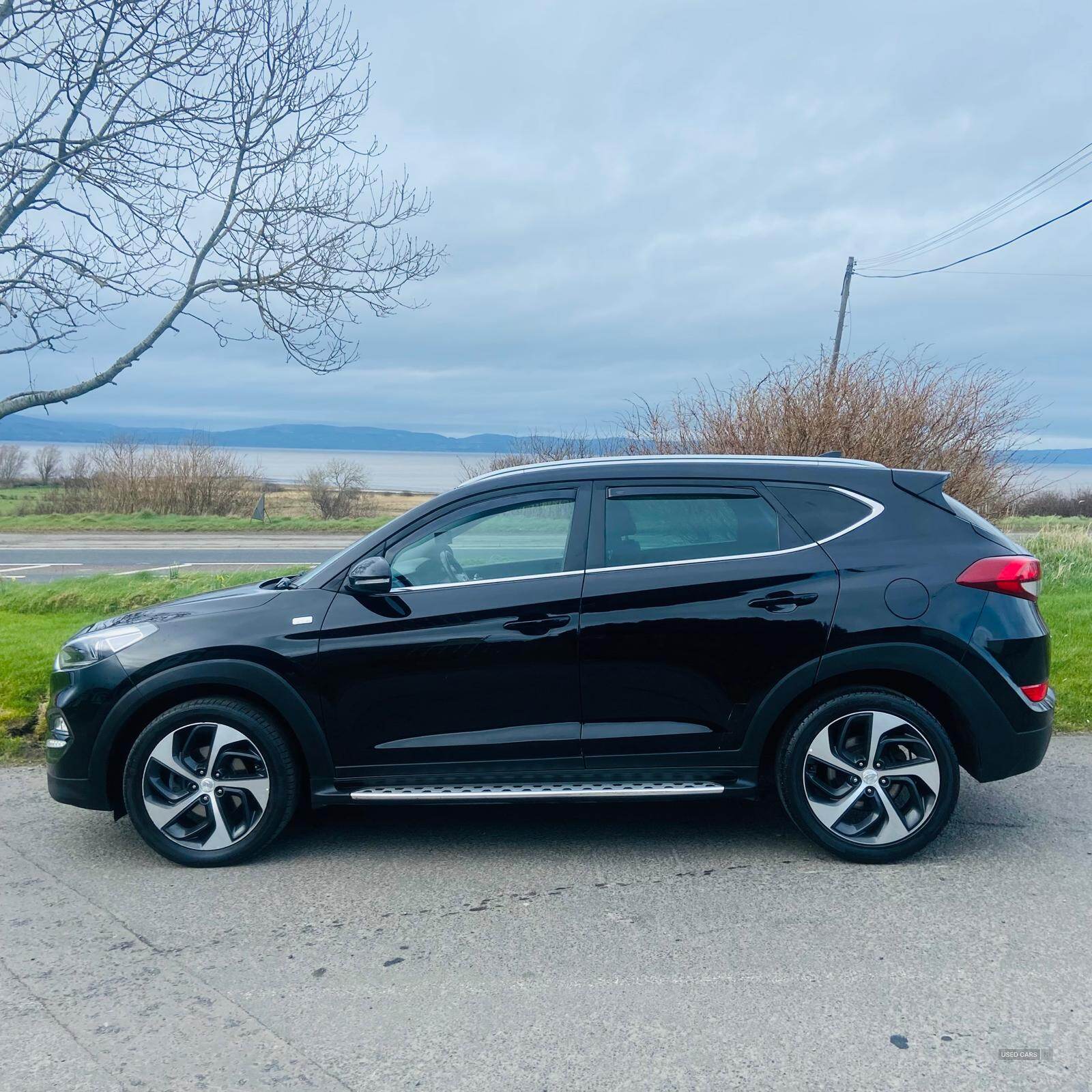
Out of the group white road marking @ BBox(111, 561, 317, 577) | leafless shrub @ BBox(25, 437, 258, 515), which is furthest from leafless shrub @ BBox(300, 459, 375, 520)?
Result: white road marking @ BBox(111, 561, 317, 577)

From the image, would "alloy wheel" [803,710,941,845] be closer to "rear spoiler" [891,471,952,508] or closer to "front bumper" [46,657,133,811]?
"rear spoiler" [891,471,952,508]

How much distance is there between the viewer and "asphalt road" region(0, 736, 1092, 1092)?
2.92m

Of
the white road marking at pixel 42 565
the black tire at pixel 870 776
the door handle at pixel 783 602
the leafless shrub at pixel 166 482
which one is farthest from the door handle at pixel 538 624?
the leafless shrub at pixel 166 482

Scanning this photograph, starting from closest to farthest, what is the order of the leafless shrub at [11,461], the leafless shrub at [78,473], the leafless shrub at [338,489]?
the leafless shrub at [78,473]
the leafless shrub at [338,489]
the leafless shrub at [11,461]

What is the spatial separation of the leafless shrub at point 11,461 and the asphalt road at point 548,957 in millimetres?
48198

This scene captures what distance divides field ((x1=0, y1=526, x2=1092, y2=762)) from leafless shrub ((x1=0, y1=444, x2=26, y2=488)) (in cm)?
4001

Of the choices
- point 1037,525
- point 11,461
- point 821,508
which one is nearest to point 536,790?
point 821,508

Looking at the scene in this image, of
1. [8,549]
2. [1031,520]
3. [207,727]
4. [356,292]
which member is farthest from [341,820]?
[1031,520]

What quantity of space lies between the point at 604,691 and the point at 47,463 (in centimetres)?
4070

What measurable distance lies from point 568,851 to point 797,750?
1.13m

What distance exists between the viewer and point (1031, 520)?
80.7 ft

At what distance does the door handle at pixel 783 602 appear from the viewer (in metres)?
4.45

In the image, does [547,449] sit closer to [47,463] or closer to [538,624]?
[538,624]

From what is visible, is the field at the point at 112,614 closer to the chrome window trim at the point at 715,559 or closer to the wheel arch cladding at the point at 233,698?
the wheel arch cladding at the point at 233,698
